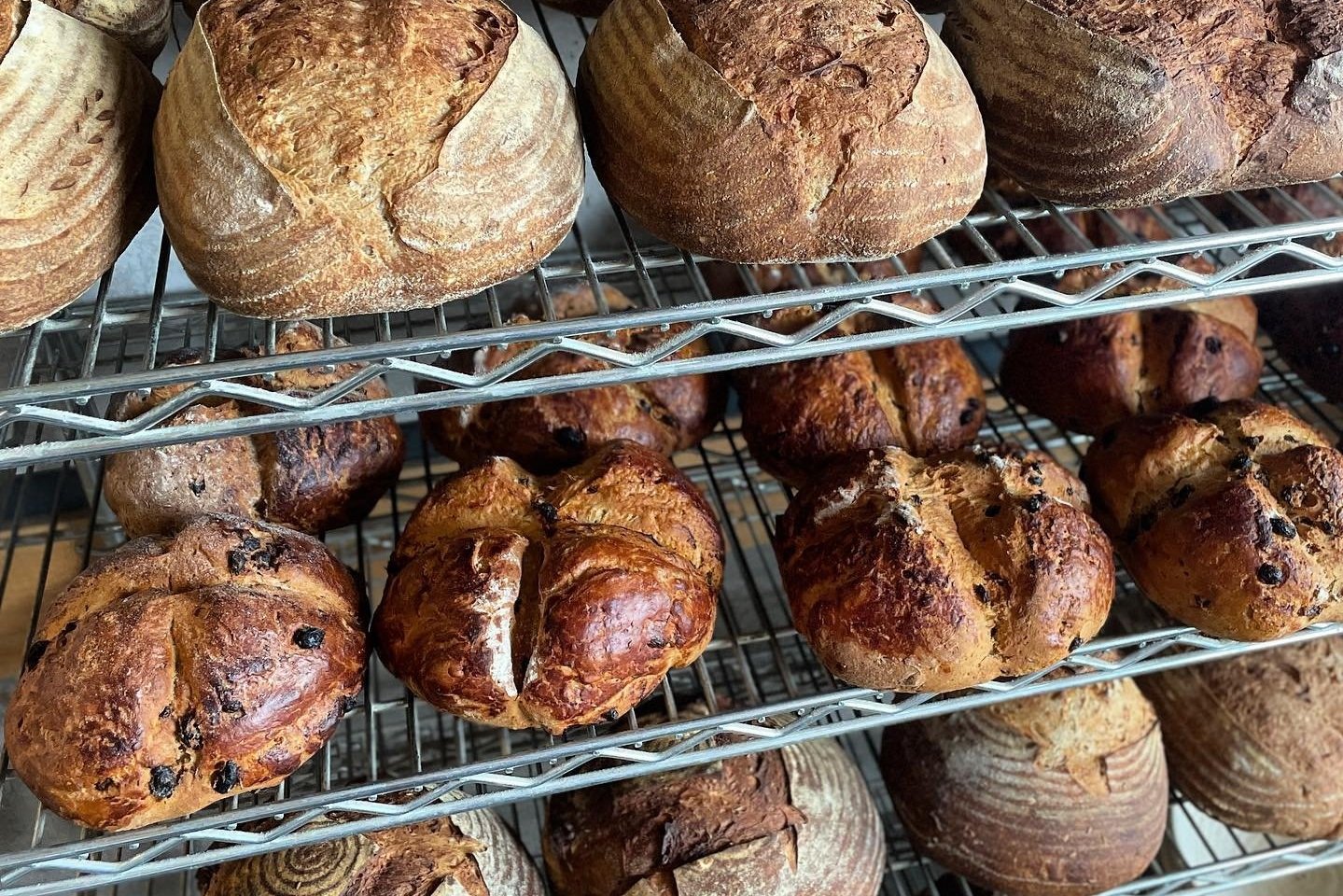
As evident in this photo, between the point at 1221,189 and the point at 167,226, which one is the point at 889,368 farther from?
the point at 167,226

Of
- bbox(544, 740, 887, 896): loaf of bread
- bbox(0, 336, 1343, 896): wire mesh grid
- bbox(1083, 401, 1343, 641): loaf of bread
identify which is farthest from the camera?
bbox(544, 740, 887, 896): loaf of bread

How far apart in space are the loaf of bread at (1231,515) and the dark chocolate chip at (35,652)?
1315mm

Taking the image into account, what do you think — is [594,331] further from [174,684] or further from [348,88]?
[174,684]

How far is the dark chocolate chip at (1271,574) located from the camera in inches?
45.3

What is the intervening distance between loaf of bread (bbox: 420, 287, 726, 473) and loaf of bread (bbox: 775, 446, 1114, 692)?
0.31 m

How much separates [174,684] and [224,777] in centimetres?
11

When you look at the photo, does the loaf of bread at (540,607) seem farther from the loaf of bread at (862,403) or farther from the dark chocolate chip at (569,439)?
the loaf of bread at (862,403)

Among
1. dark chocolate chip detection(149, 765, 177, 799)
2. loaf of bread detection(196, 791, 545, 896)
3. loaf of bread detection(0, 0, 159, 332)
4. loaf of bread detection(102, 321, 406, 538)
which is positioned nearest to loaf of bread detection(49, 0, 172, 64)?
loaf of bread detection(0, 0, 159, 332)

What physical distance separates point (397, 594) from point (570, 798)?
499 mm

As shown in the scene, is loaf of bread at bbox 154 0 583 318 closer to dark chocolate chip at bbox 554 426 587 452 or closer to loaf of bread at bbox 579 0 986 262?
loaf of bread at bbox 579 0 986 262

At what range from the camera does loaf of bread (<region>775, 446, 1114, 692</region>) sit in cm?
111

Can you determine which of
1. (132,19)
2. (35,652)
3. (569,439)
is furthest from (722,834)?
(132,19)

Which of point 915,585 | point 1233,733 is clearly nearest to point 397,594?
point 915,585

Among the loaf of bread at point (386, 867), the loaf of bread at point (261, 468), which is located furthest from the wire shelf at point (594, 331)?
the loaf of bread at point (386, 867)
